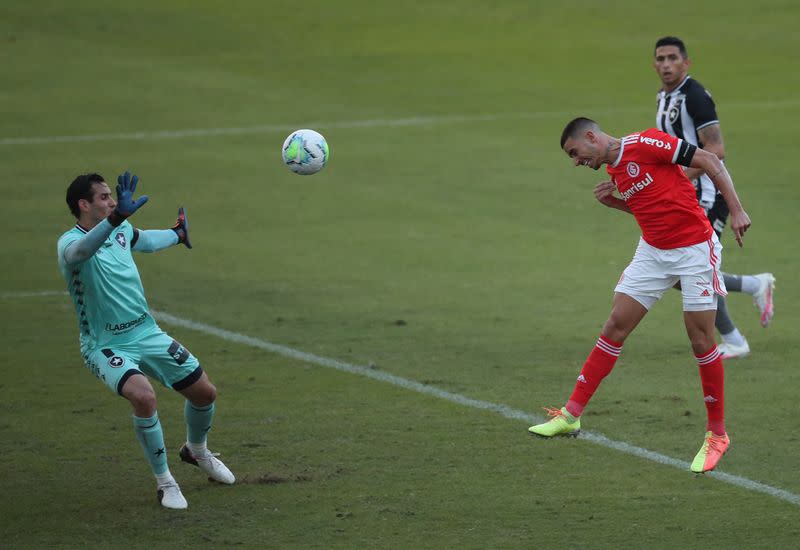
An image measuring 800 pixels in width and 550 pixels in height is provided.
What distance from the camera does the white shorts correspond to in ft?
31.5

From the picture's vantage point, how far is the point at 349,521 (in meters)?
8.84

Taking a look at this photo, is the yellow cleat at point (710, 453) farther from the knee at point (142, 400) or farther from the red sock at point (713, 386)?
the knee at point (142, 400)

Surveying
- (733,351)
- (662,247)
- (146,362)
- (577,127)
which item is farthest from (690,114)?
(146,362)

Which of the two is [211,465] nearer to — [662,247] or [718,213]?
[662,247]

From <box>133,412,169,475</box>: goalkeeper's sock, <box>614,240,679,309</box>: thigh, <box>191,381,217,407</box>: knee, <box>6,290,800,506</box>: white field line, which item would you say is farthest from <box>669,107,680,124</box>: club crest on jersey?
<box>133,412,169,475</box>: goalkeeper's sock

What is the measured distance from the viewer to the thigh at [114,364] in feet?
29.8

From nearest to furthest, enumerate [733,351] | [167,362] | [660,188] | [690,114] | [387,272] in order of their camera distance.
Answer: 1. [167,362]
2. [660,188]
3. [690,114]
4. [733,351]
5. [387,272]

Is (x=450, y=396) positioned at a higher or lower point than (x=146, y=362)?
lower

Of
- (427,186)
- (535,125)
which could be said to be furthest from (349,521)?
(535,125)

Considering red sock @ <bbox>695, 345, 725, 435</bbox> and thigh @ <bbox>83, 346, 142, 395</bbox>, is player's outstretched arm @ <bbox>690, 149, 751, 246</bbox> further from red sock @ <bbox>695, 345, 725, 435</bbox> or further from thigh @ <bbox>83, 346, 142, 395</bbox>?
thigh @ <bbox>83, 346, 142, 395</bbox>

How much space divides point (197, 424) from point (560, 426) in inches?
96.7

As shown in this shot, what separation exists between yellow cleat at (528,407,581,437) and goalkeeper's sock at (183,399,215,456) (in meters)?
2.19

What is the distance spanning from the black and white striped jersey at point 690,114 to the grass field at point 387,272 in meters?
1.57

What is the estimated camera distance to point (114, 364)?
9117 mm
